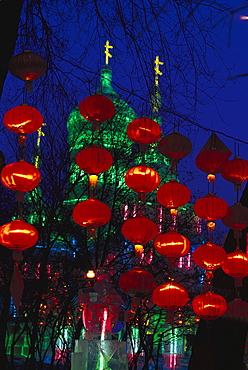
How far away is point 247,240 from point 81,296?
286 cm

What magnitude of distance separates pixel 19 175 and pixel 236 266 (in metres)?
2.89

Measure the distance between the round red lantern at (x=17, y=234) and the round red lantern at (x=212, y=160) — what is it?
2511 mm

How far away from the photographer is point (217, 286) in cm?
716

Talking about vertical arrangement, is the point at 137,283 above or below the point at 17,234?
below

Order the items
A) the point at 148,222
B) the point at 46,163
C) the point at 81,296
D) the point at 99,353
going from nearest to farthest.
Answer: the point at 99,353 → the point at 81,296 → the point at 148,222 → the point at 46,163

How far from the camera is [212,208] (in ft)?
23.2

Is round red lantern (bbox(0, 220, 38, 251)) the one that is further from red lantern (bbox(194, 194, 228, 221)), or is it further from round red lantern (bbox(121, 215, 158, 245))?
red lantern (bbox(194, 194, 228, 221))

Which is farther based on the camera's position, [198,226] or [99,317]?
[198,226]

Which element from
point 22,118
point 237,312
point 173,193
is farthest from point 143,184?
point 237,312

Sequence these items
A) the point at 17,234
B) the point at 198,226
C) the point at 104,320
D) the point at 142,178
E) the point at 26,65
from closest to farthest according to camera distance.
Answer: the point at 104,320 → the point at 26,65 → the point at 17,234 → the point at 142,178 → the point at 198,226

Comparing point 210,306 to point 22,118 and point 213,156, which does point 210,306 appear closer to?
point 213,156

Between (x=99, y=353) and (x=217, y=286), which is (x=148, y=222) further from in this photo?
(x=99, y=353)

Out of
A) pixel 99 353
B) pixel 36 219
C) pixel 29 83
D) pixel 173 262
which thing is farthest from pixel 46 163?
pixel 99 353

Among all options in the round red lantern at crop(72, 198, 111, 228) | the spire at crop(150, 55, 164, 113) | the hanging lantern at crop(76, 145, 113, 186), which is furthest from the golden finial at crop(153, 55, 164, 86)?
the round red lantern at crop(72, 198, 111, 228)
